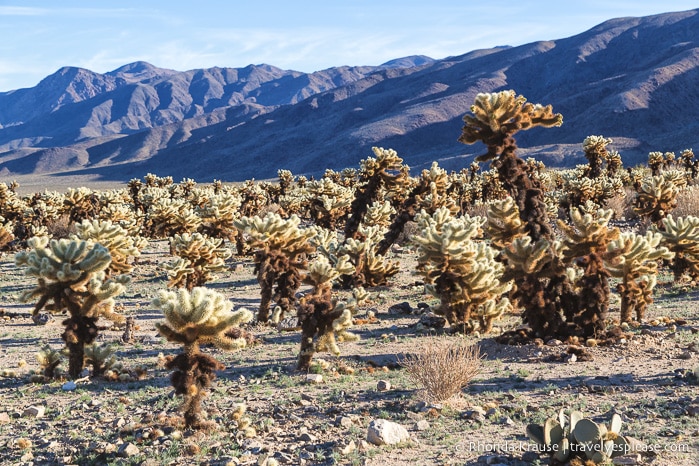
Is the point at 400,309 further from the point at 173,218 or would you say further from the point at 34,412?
the point at 173,218

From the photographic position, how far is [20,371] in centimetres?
898

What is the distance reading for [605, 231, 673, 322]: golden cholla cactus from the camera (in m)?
9.52

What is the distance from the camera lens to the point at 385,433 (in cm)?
589

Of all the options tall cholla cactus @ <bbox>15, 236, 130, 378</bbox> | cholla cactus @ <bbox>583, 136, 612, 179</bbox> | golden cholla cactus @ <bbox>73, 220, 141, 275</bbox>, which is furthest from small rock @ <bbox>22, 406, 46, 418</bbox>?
cholla cactus @ <bbox>583, 136, 612, 179</bbox>

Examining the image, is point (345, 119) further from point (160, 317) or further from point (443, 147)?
point (160, 317)

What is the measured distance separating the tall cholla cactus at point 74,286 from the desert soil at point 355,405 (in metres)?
0.69

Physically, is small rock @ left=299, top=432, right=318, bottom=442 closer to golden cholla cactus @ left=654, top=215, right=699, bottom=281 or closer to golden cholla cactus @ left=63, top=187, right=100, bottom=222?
golden cholla cactus @ left=654, top=215, right=699, bottom=281

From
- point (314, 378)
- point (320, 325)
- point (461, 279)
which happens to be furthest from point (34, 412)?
point (461, 279)

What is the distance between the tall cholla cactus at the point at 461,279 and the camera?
32.9 feet

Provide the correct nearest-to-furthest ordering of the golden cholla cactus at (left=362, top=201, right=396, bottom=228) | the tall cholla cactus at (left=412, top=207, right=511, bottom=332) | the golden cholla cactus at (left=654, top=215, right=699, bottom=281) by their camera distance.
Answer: the tall cholla cactus at (left=412, top=207, right=511, bottom=332) → the golden cholla cactus at (left=654, top=215, right=699, bottom=281) → the golden cholla cactus at (left=362, top=201, right=396, bottom=228)

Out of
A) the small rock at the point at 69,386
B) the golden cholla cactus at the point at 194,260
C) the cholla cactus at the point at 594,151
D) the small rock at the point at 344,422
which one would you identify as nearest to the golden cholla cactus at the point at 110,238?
the golden cholla cactus at the point at 194,260

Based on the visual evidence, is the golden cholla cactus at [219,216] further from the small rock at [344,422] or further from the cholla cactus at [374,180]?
the small rock at [344,422]

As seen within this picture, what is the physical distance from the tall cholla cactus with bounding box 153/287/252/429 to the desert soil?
366 millimetres

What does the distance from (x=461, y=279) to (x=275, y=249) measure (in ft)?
11.2
